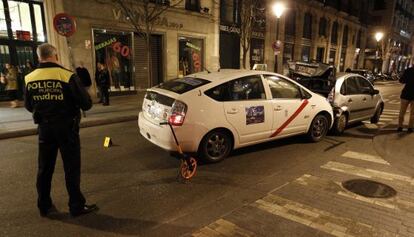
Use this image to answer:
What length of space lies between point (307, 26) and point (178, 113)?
2864cm

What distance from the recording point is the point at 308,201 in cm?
411

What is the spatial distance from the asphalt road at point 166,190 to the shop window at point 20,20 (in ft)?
24.4

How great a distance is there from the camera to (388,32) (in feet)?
160

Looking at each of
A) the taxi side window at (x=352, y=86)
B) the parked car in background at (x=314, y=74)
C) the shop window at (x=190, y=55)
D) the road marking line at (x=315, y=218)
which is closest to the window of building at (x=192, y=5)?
the shop window at (x=190, y=55)

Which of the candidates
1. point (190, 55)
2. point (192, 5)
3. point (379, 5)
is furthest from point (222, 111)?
point (379, 5)

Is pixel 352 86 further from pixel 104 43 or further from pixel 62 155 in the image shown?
pixel 104 43

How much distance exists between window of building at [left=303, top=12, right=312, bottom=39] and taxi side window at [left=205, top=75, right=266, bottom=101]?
86.4 ft

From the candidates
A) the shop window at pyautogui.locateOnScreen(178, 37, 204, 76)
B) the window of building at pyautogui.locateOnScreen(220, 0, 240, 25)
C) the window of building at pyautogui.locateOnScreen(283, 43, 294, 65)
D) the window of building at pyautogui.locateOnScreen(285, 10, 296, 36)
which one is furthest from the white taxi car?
the window of building at pyautogui.locateOnScreen(285, 10, 296, 36)

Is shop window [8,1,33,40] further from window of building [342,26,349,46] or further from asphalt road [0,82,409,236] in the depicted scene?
window of building [342,26,349,46]

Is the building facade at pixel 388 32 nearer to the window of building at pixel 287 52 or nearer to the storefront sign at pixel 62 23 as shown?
the window of building at pixel 287 52

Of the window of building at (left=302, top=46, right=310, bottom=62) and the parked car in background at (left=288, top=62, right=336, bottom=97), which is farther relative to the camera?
the window of building at (left=302, top=46, right=310, bottom=62)

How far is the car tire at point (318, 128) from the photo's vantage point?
275 inches

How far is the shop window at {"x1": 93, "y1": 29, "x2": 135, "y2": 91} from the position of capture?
14.1 metres

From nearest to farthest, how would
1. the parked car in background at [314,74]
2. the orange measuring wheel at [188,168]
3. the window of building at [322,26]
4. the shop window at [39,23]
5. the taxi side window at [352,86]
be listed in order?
the orange measuring wheel at [188,168] → the taxi side window at [352,86] → the parked car in background at [314,74] → the shop window at [39,23] → the window of building at [322,26]
